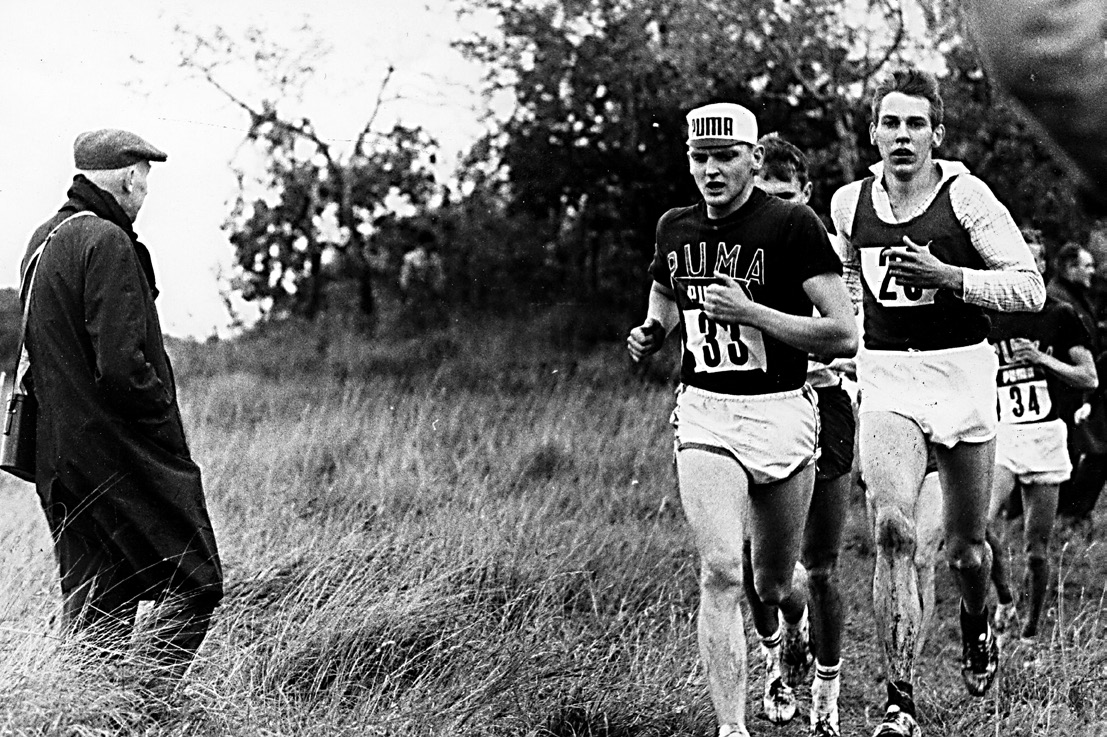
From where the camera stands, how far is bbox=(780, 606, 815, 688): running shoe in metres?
6.69

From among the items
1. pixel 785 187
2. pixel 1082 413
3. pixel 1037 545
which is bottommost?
pixel 1037 545

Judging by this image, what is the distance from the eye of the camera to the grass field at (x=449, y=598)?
5.18 meters

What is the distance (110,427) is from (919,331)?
10.0ft

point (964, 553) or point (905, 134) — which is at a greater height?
point (905, 134)

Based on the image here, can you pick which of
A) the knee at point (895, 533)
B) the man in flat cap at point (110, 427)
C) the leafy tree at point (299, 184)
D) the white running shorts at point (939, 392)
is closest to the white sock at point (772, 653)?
the knee at point (895, 533)

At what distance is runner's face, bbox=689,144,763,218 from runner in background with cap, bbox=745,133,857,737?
0.82 meters

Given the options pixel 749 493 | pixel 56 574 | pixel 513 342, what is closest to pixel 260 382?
pixel 513 342

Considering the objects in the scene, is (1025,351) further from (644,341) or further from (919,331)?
(644,341)

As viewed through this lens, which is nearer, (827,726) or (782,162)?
(827,726)

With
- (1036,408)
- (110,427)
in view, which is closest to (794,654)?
(1036,408)

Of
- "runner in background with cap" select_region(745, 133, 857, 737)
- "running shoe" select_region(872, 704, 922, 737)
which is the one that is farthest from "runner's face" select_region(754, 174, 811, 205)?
"running shoe" select_region(872, 704, 922, 737)

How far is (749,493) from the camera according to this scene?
223 inches

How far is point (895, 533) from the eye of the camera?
5918 millimetres

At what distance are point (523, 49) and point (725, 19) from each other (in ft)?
6.07
